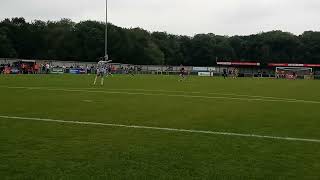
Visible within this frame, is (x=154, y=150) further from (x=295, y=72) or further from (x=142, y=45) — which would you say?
(x=142, y=45)

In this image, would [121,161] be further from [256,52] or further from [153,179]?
[256,52]

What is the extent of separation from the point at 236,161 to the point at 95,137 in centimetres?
343

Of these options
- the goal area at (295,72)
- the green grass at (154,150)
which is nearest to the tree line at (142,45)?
the goal area at (295,72)

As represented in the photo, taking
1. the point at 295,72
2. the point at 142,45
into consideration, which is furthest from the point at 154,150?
the point at 142,45

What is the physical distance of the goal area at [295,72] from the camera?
4505 inches

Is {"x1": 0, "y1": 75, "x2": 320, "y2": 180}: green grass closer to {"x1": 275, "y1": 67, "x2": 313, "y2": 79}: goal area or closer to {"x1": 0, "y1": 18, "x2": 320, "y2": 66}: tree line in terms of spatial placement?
{"x1": 275, "y1": 67, "x2": 313, "y2": 79}: goal area

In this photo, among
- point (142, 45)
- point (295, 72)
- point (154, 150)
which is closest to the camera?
point (154, 150)

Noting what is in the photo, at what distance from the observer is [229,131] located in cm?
1231

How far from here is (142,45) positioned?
149250 millimetres

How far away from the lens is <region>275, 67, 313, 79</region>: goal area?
375 feet

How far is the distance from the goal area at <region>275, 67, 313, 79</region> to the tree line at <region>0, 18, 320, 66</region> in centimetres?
3380

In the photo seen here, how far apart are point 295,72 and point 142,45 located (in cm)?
4708

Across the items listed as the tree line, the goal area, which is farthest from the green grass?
the tree line

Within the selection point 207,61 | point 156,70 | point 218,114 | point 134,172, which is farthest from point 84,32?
point 134,172
